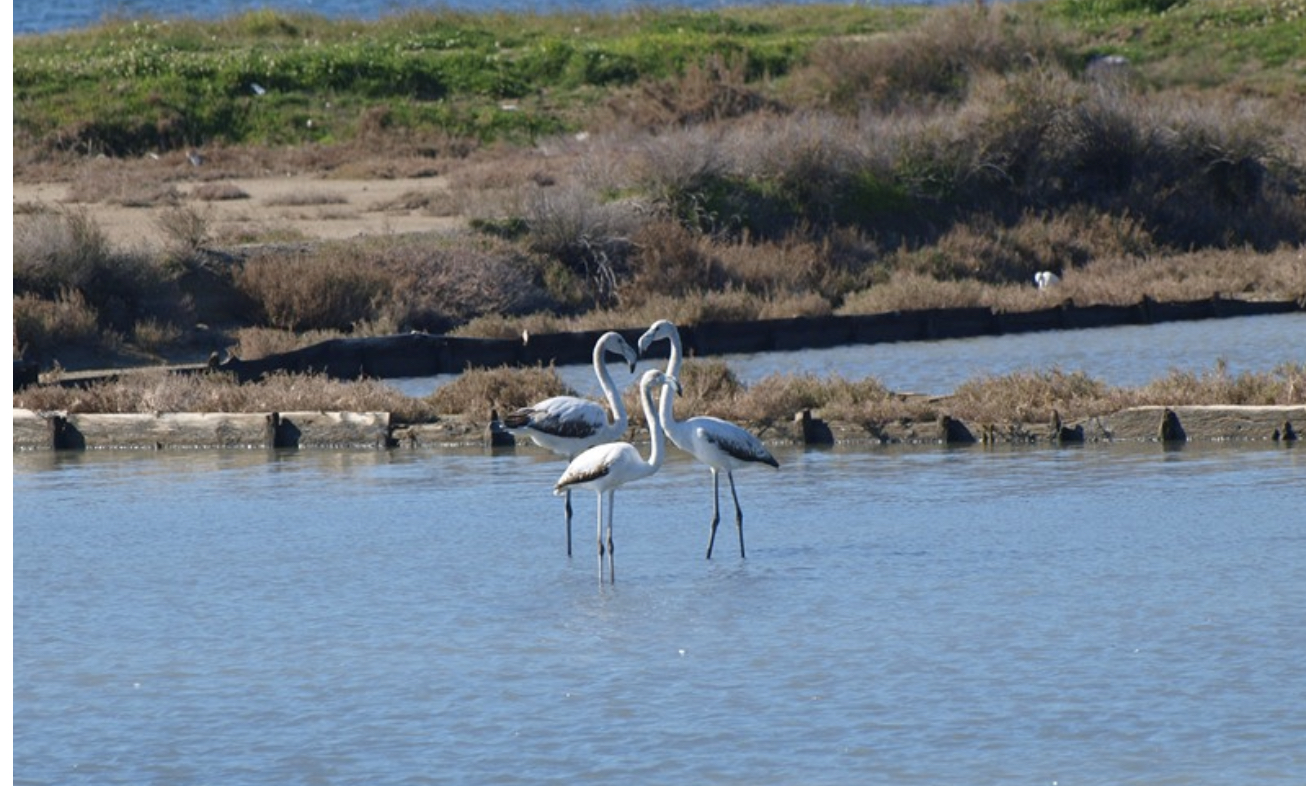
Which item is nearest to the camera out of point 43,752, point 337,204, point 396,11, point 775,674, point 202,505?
point 43,752

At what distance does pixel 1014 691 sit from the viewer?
10.4 metres

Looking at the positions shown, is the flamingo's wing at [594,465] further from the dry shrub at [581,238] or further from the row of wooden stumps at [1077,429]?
the dry shrub at [581,238]

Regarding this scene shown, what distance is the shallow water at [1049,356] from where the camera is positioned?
24641mm

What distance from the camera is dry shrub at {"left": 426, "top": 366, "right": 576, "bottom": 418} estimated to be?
20.8m

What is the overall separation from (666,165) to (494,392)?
568 inches

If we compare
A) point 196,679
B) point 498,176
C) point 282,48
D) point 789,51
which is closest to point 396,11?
point 282,48

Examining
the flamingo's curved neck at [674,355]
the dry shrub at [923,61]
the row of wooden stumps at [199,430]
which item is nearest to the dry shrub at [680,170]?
the dry shrub at [923,61]

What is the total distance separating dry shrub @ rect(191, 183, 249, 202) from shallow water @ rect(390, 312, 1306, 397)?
11.8m

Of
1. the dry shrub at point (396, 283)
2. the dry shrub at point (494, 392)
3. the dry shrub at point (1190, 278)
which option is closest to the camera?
the dry shrub at point (494, 392)

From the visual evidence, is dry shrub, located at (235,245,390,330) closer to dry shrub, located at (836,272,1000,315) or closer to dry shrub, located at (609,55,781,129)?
dry shrub, located at (836,272,1000,315)

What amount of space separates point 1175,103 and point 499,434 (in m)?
24.8

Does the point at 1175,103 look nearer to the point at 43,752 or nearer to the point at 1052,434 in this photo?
the point at 1052,434

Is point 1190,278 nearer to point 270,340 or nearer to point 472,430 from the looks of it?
point 270,340

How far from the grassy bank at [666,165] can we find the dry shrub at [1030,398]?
9463 millimetres
